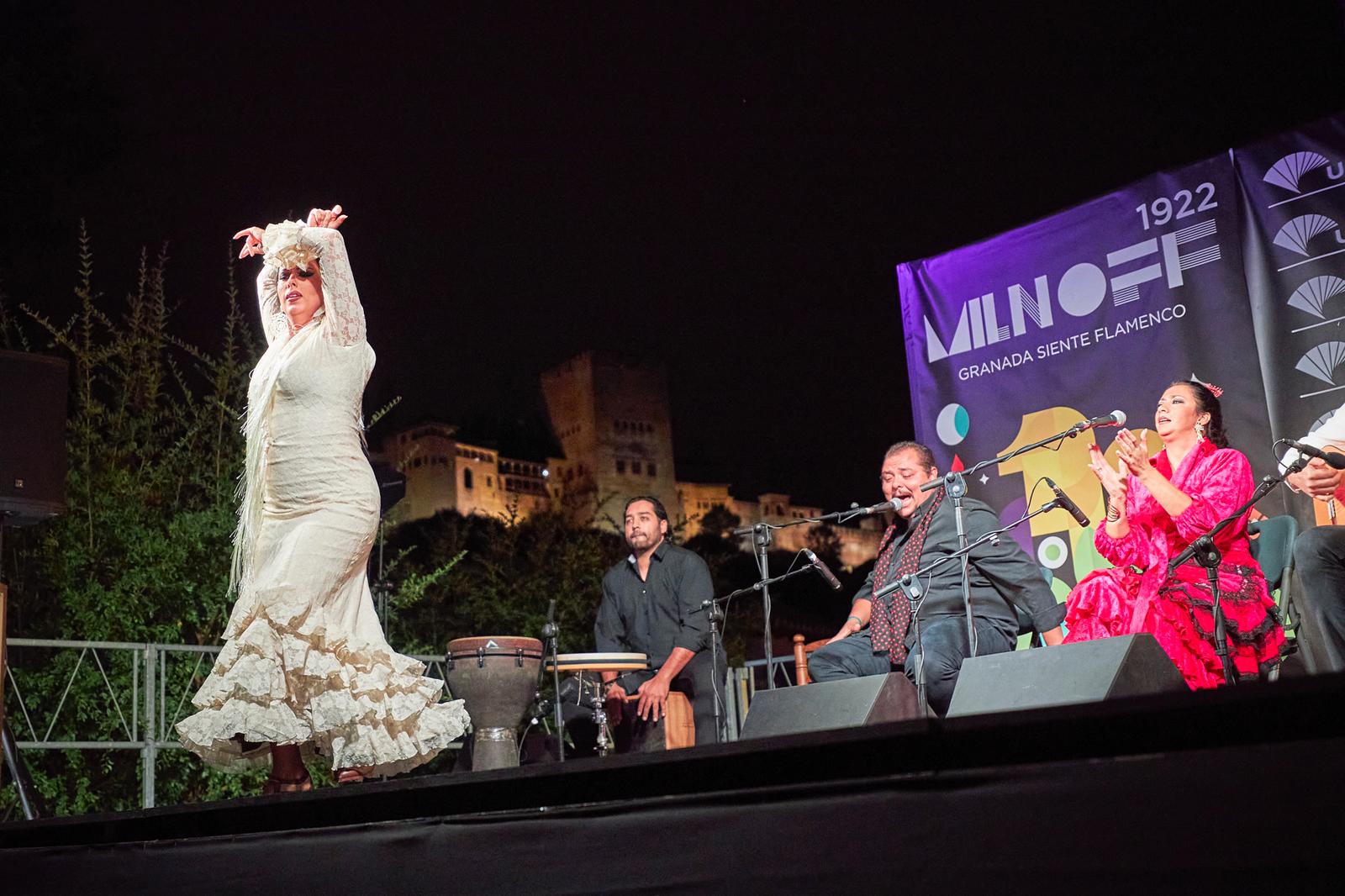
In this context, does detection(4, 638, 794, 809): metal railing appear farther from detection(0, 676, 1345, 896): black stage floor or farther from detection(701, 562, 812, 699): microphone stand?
detection(0, 676, 1345, 896): black stage floor

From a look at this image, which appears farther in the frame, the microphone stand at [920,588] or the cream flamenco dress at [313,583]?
the microphone stand at [920,588]

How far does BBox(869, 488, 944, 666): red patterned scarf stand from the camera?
4973 millimetres

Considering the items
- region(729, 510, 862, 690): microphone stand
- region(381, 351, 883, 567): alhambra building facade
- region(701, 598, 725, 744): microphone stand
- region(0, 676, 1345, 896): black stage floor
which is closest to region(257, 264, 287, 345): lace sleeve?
region(729, 510, 862, 690): microphone stand

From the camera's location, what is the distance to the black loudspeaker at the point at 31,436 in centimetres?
502

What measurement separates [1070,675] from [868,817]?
1.75 m

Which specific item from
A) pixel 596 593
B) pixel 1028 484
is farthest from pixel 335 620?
pixel 596 593

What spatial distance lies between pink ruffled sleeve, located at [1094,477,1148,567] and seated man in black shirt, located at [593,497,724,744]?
5.81ft

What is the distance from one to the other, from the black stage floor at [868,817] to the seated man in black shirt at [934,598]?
2567 mm

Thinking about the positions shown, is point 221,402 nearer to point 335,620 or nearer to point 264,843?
point 335,620

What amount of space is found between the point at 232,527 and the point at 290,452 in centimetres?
369

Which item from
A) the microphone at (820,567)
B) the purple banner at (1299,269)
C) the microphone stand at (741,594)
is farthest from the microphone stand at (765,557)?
the purple banner at (1299,269)

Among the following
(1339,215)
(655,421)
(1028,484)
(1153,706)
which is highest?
(655,421)

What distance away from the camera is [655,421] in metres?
59.8

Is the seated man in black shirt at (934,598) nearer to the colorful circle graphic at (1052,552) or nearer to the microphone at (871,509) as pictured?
the microphone at (871,509)
